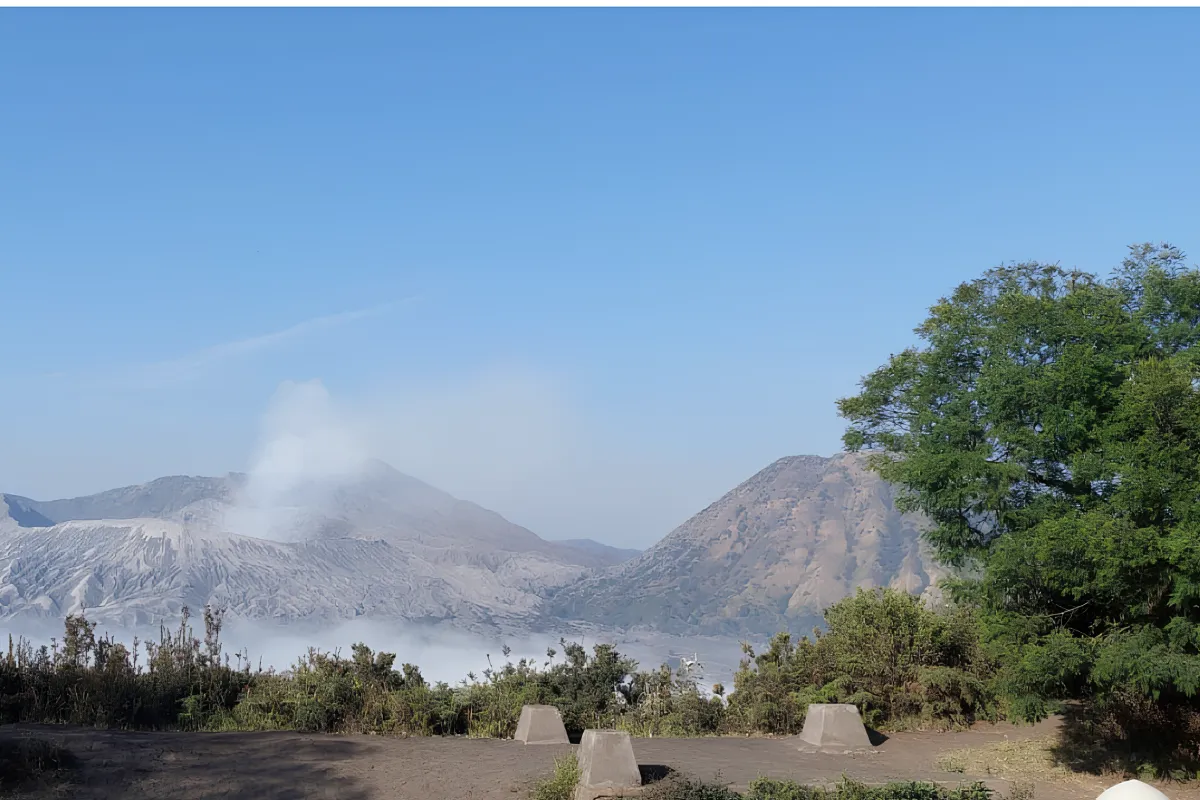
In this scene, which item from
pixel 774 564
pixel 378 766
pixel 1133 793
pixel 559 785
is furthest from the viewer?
pixel 774 564

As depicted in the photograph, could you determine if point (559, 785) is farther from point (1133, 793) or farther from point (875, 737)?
point (875, 737)

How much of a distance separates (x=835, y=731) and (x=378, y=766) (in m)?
6.12

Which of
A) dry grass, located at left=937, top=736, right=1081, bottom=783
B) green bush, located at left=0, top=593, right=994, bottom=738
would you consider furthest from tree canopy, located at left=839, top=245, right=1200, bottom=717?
green bush, located at left=0, top=593, right=994, bottom=738

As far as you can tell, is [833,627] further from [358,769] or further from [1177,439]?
[358,769]

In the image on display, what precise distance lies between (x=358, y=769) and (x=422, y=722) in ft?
10.2

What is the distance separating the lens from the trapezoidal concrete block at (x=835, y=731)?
12.8m

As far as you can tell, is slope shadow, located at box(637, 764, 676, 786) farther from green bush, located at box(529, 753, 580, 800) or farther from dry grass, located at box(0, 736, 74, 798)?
dry grass, located at box(0, 736, 74, 798)

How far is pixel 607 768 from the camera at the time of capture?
9.35 m

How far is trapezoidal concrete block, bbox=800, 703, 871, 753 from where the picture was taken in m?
12.8

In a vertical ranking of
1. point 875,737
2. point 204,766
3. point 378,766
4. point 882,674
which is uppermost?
point 882,674

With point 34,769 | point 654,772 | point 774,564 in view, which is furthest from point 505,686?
point 774,564

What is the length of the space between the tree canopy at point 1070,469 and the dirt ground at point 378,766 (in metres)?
1.95

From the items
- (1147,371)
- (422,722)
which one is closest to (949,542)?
(1147,371)

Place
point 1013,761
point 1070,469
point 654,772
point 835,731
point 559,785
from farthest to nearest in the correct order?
1. point 835,731
2. point 1013,761
3. point 1070,469
4. point 654,772
5. point 559,785
